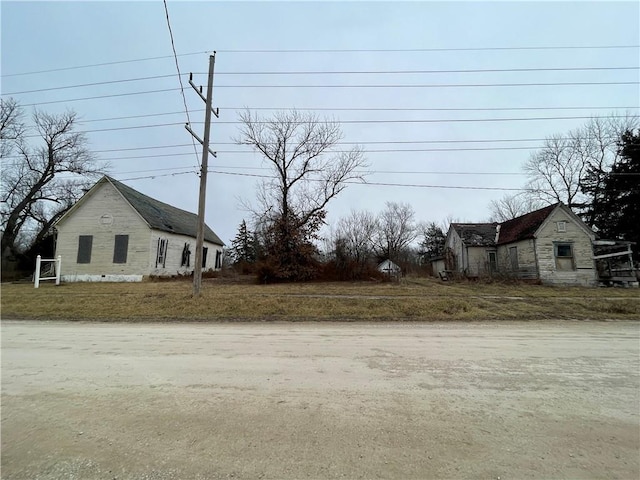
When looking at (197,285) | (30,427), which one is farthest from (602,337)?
(197,285)

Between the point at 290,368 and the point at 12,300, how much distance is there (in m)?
15.3

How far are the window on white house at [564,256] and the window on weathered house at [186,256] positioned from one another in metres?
29.2

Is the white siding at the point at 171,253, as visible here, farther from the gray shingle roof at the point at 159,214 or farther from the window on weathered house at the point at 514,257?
the window on weathered house at the point at 514,257

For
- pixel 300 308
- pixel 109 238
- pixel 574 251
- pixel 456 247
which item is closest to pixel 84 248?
pixel 109 238

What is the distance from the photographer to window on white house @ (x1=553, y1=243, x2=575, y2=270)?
24828 mm

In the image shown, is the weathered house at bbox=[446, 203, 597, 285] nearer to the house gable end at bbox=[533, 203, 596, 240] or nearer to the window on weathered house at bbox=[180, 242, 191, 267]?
the house gable end at bbox=[533, 203, 596, 240]

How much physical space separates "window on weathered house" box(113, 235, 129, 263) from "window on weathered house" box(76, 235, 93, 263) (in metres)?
1.90

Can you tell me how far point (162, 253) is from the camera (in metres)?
25.7

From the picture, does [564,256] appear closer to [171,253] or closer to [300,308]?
[300,308]

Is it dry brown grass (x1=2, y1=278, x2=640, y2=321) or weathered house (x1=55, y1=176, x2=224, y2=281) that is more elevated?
weathered house (x1=55, y1=176, x2=224, y2=281)

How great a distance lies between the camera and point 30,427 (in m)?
3.29

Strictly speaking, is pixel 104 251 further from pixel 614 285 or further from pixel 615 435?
pixel 614 285

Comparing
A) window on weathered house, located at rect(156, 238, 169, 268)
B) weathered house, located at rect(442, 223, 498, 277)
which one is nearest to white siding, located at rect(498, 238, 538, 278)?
weathered house, located at rect(442, 223, 498, 277)

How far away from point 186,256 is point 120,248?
19.3 feet
